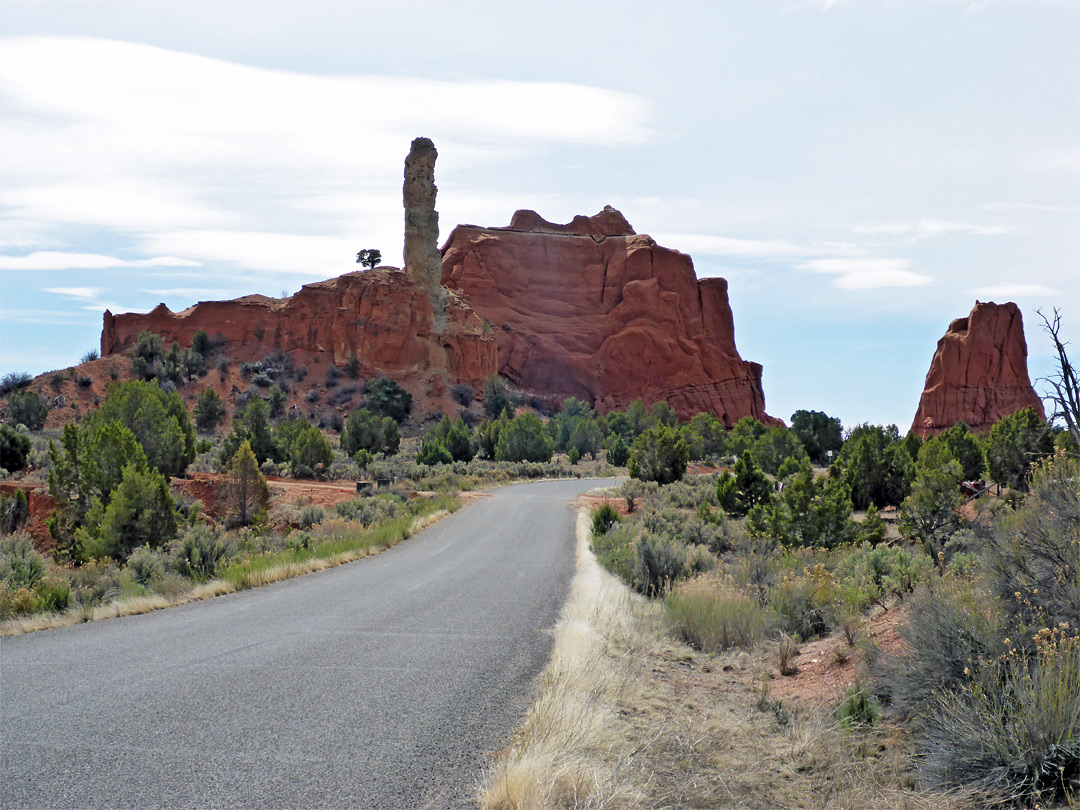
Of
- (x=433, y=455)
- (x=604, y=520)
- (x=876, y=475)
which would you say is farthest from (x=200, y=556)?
(x=433, y=455)

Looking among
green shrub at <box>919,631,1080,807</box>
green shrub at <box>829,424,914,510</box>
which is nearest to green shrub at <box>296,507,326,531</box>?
green shrub at <box>829,424,914,510</box>

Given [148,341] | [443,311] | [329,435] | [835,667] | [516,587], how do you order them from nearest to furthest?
1. [835,667]
2. [516,587]
3. [329,435]
4. [148,341]
5. [443,311]

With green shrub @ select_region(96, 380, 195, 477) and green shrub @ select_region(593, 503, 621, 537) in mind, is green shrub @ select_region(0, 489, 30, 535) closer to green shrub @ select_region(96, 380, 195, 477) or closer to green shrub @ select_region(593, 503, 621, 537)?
green shrub @ select_region(96, 380, 195, 477)

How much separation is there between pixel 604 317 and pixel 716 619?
89026mm

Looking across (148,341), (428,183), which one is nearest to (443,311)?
(428,183)

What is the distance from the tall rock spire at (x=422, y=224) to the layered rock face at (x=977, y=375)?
57756mm

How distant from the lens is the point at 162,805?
4215 millimetres

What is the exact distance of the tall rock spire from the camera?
266 ft

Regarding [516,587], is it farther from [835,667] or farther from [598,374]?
[598,374]

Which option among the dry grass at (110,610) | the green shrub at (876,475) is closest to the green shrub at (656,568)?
the dry grass at (110,610)

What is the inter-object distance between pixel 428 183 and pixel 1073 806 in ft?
273

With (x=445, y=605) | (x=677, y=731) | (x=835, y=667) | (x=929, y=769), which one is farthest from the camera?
(x=445, y=605)

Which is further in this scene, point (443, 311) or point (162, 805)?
point (443, 311)

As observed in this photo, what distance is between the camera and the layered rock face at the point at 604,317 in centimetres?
9244
